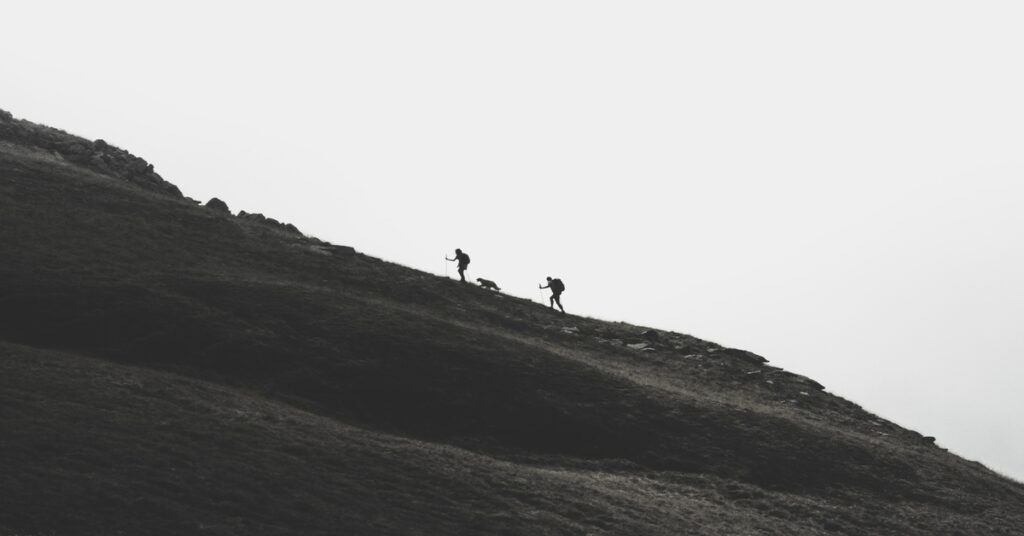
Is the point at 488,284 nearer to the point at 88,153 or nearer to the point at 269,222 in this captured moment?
the point at 269,222

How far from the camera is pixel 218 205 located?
73375mm

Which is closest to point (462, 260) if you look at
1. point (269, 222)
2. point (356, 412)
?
point (269, 222)

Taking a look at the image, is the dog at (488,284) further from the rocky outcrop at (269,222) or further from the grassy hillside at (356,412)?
the rocky outcrop at (269,222)

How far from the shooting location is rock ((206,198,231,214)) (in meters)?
72.8

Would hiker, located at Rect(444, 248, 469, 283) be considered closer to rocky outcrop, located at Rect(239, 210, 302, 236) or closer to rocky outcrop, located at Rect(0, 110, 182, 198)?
rocky outcrop, located at Rect(239, 210, 302, 236)

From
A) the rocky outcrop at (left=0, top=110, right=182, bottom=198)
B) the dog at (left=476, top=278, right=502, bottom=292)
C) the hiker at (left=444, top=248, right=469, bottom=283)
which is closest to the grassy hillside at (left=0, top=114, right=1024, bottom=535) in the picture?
the hiker at (left=444, top=248, right=469, bottom=283)

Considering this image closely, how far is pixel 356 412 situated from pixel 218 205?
42.6 meters

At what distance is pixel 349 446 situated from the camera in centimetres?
3094

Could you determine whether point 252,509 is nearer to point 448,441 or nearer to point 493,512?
point 493,512

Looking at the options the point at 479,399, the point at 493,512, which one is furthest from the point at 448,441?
the point at 493,512

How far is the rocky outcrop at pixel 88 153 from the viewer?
242ft

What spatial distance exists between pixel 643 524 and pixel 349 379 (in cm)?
1720

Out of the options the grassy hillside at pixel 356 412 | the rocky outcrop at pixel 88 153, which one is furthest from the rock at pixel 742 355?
the rocky outcrop at pixel 88 153

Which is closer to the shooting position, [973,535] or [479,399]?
[973,535]
